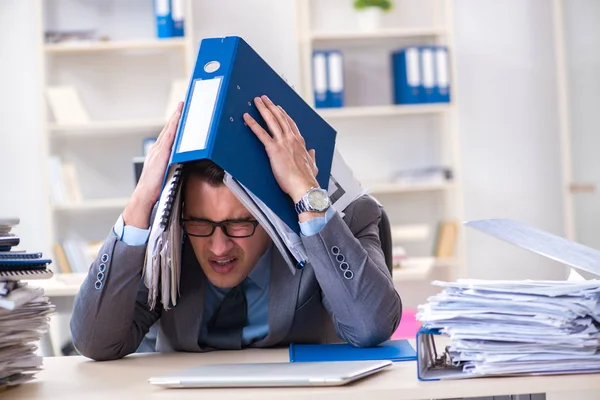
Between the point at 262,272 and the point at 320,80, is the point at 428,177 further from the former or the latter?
the point at 262,272

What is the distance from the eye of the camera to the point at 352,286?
1.47m

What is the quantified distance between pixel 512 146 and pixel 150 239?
3.88m

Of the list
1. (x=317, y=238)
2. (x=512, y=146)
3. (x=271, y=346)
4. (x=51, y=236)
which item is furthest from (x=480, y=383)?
(x=512, y=146)

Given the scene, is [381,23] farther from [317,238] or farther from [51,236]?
[317,238]

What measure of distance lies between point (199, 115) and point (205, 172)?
16 centimetres

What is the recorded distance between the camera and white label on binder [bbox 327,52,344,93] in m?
4.53

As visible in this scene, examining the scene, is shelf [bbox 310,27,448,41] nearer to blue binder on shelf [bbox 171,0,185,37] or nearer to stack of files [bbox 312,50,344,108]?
stack of files [bbox 312,50,344,108]

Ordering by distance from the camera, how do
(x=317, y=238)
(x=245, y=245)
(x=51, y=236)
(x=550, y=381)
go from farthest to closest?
1. (x=51, y=236)
2. (x=245, y=245)
3. (x=317, y=238)
4. (x=550, y=381)

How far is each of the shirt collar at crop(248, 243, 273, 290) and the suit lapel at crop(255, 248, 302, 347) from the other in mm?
31

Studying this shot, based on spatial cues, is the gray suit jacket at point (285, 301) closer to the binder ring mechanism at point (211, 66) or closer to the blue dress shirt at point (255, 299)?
the blue dress shirt at point (255, 299)

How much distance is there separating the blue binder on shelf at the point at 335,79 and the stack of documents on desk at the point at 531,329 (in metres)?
3.43

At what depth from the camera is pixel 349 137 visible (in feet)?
16.1

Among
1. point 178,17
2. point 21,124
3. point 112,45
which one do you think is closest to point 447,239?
point 178,17

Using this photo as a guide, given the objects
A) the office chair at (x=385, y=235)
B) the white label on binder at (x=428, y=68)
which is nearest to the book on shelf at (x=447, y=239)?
the white label on binder at (x=428, y=68)
